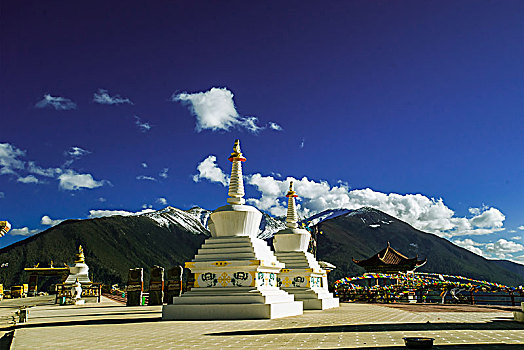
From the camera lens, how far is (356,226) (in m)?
179

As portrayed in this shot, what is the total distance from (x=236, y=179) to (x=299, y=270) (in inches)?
277

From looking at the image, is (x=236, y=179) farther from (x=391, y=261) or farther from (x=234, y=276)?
(x=391, y=261)

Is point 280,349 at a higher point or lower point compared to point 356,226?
lower

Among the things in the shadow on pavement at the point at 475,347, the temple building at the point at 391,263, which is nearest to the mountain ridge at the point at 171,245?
the temple building at the point at 391,263

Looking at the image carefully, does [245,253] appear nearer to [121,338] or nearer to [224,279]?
[224,279]

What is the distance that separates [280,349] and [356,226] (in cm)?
17466

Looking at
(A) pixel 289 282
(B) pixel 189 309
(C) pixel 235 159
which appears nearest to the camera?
(B) pixel 189 309

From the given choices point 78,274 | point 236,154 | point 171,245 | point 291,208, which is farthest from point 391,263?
point 171,245

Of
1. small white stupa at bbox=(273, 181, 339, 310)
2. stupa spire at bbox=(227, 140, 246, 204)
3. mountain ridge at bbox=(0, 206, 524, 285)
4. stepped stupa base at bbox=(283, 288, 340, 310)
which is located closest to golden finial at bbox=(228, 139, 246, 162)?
stupa spire at bbox=(227, 140, 246, 204)

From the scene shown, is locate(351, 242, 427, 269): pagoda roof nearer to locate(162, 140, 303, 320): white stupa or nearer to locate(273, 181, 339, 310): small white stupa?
locate(273, 181, 339, 310): small white stupa

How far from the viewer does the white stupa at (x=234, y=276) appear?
16781mm

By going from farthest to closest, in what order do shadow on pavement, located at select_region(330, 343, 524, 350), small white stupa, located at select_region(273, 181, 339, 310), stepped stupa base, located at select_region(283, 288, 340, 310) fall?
small white stupa, located at select_region(273, 181, 339, 310) < stepped stupa base, located at select_region(283, 288, 340, 310) < shadow on pavement, located at select_region(330, 343, 524, 350)

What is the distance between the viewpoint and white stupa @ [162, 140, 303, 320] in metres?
16.8

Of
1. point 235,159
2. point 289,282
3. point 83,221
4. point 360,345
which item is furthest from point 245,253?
point 83,221
